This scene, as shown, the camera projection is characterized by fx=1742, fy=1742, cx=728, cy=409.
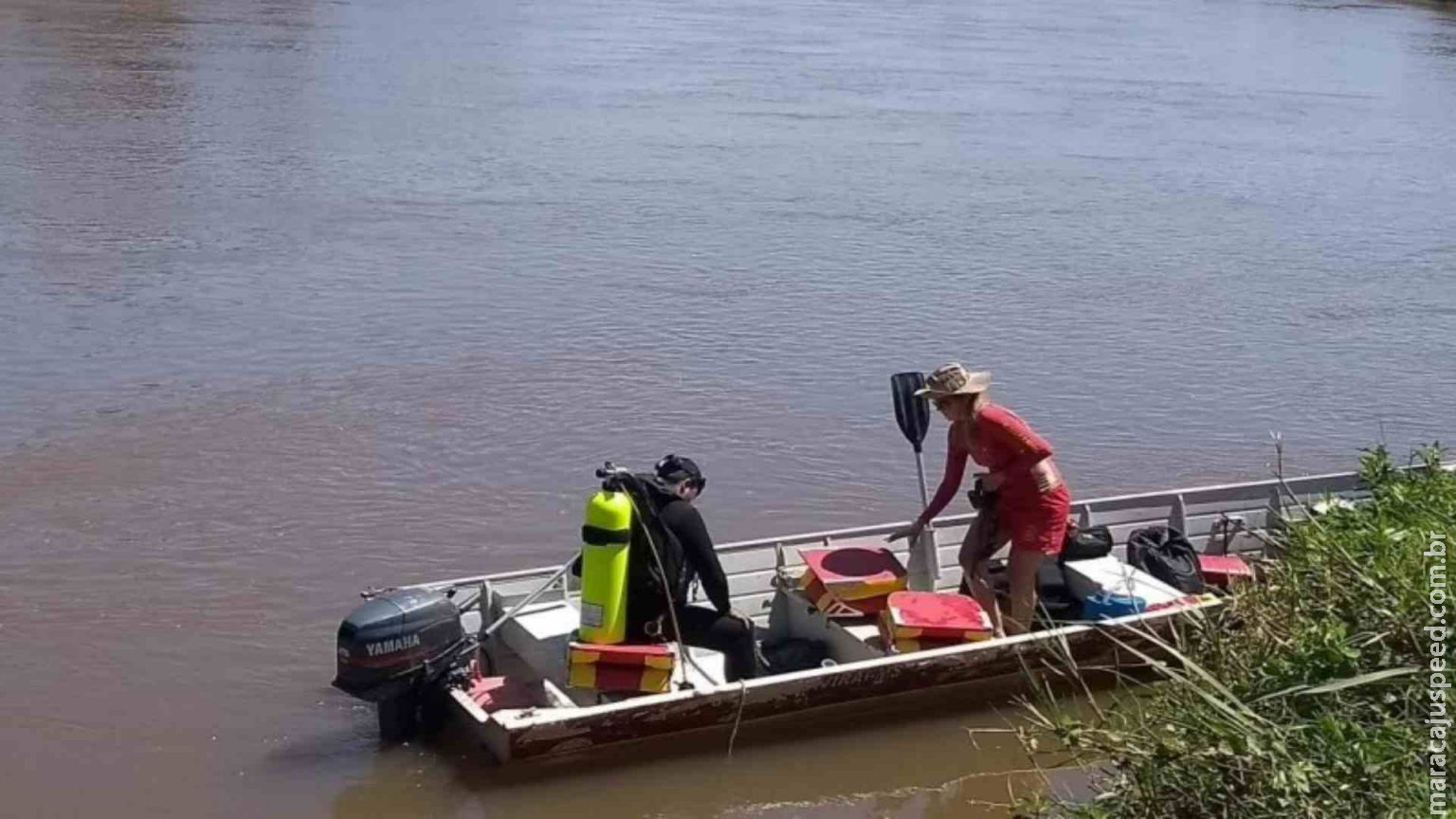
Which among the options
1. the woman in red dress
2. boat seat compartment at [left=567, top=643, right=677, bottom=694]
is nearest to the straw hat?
the woman in red dress

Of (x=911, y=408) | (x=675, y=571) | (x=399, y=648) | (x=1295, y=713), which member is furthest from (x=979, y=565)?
(x=1295, y=713)

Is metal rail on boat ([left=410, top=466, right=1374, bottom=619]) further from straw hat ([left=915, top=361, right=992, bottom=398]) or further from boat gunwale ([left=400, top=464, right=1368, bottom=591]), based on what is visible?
straw hat ([left=915, top=361, right=992, bottom=398])

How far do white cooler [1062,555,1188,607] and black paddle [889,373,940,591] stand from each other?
695 mm

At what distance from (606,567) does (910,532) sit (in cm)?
202

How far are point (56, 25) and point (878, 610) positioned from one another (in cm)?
3018

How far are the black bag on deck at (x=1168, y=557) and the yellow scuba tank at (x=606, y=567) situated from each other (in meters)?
3.19

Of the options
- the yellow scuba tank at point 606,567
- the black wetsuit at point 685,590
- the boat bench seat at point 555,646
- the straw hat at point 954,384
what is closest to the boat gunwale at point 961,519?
the boat bench seat at point 555,646

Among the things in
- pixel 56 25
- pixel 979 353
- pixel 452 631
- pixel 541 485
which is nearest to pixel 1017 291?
pixel 979 353

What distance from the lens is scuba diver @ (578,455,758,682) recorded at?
7.46m

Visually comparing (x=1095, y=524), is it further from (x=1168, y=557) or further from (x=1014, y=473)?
(x=1014, y=473)

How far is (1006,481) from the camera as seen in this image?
840 centimetres

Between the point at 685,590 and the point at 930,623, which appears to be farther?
the point at 930,623

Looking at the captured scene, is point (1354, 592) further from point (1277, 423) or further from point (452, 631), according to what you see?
point (1277, 423)

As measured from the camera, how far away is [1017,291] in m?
18.5
